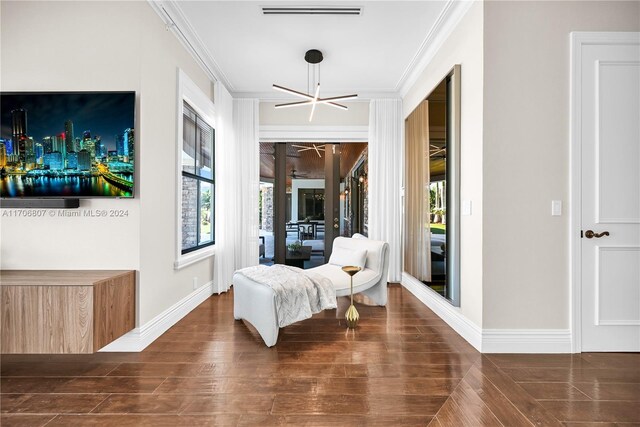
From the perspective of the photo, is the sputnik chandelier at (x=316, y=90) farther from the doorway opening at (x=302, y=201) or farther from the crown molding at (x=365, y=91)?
the doorway opening at (x=302, y=201)

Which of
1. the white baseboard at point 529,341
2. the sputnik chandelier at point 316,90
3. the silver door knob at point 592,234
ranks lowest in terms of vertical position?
the white baseboard at point 529,341

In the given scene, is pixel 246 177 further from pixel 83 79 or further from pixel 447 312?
pixel 447 312

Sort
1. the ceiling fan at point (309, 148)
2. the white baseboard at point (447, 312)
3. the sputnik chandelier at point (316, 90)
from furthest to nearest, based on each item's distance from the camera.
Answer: the ceiling fan at point (309, 148)
the sputnik chandelier at point (316, 90)
the white baseboard at point (447, 312)

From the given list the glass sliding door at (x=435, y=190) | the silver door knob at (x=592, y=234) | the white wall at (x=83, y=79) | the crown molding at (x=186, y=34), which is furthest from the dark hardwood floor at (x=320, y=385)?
the crown molding at (x=186, y=34)

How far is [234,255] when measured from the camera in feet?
15.8

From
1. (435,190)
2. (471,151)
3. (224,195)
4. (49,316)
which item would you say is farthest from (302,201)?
(49,316)

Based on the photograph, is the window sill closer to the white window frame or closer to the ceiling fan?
the white window frame

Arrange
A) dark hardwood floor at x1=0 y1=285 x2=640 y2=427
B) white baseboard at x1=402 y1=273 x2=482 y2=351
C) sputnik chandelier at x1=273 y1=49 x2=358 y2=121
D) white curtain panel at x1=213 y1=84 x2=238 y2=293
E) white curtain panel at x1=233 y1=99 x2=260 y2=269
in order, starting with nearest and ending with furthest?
dark hardwood floor at x1=0 y1=285 x2=640 y2=427 < white baseboard at x1=402 y1=273 x2=482 y2=351 < sputnik chandelier at x1=273 y1=49 x2=358 y2=121 < white curtain panel at x1=213 y1=84 x2=238 y2=293 < white curtain panel at x1=233 y1=99 x2=260 y2=269

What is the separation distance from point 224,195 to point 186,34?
1.99 meters

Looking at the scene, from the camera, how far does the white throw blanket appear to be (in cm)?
281

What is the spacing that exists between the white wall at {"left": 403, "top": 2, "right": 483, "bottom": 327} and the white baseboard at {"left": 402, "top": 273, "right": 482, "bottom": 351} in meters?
0.06

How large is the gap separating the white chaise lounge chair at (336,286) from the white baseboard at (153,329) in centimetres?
58

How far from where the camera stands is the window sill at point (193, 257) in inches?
129

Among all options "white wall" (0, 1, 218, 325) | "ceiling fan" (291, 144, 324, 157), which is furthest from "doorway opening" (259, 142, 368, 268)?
"white wall" (0, 1, 218, 325)
